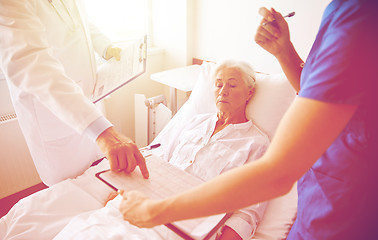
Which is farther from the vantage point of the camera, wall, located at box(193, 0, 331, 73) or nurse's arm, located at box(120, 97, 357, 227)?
wall, located at box(193, 0, 331, 73)

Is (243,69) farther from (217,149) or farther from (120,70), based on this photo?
(120,70)

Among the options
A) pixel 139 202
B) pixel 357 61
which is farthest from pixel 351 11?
pixel 139 202

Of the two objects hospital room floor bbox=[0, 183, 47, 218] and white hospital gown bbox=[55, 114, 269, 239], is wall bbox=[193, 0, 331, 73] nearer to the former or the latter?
white hospital gown bbox=[55, 114, 269, 239]

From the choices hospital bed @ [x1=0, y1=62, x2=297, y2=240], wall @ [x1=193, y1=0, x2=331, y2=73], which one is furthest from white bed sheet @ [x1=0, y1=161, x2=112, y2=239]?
wall @ [x1=193, y1=0, x2=331, y2=73]

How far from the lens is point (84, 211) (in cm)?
114

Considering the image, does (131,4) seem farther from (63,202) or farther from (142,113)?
(63,202)

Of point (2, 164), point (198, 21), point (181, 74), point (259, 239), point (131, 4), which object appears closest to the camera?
point (259, 239)

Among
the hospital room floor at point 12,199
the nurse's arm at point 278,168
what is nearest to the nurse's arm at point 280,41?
the nurse's arm at point 278,168

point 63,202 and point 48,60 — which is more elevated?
point 48,60

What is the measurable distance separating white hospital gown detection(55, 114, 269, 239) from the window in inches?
55.5

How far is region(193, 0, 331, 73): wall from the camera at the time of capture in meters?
1.56

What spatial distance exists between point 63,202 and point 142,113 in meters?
1.18

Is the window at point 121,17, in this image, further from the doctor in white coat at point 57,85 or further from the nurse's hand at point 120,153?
the nurse's hand at point 120,153

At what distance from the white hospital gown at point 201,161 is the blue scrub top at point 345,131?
1.44 feet
